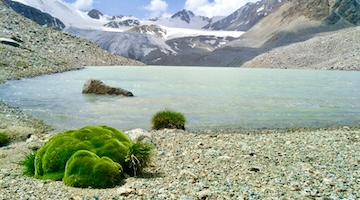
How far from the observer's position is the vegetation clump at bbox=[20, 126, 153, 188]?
8234 millimetres

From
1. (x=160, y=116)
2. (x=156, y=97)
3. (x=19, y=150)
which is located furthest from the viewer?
(x=156, y=97)

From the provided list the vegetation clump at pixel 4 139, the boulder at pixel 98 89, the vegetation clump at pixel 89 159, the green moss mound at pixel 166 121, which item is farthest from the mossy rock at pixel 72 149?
the boulder at pixel 98 89

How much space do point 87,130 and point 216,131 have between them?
9237 mm

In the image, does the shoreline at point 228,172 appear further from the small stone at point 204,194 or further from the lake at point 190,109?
the lake at point 190,109

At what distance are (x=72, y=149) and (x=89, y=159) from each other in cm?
96

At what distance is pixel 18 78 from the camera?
42812 millimetres

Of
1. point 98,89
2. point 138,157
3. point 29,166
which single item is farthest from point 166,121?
point 98,89

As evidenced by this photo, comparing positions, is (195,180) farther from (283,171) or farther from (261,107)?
(261,107)

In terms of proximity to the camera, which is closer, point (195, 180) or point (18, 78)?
point (195, 180)

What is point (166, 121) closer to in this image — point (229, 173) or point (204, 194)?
point (229, 173)

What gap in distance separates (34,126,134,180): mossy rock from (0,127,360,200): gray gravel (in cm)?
47

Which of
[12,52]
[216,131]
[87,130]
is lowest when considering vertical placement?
[216,131]

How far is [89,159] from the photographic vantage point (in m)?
8.45

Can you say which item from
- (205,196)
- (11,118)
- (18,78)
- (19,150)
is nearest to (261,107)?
(11,118)
